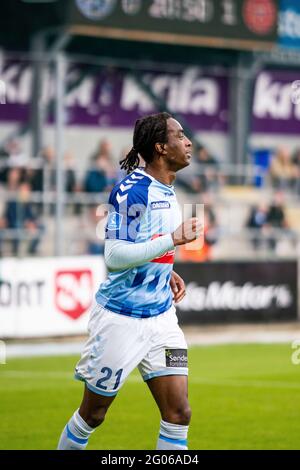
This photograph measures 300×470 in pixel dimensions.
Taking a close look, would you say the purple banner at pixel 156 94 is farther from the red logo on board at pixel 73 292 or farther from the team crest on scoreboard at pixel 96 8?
the red logo on board at pixel 73 292

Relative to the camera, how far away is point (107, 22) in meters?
23.5

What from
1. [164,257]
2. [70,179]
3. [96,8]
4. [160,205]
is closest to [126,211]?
[160,205]

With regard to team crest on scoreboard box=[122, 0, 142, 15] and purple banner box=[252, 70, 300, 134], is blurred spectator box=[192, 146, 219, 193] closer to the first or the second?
team crest on scoreboard box=[122, 0, 142, 15]

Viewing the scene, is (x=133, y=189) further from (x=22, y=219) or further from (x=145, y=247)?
(x=22, y=219)

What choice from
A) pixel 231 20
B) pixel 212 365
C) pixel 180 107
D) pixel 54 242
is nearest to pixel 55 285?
pixel 54 242

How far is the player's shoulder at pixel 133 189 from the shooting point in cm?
756

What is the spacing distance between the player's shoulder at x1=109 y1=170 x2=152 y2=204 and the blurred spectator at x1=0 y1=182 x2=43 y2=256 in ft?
43.0

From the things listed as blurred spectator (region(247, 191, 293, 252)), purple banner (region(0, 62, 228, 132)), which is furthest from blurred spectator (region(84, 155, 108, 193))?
purple banner (region(0, 62, 228, 132))

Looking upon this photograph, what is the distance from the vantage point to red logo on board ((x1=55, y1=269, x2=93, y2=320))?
19750 millimetres

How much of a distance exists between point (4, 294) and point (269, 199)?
835 centimetres

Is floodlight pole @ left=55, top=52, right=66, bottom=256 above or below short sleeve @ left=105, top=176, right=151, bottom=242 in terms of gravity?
below

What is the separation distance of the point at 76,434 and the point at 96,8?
658 inches

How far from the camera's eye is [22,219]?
20.9 meters

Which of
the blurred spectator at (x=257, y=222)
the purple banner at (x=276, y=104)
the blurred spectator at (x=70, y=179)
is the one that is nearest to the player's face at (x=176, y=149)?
the blurred spectator at (x=70, y=179)
